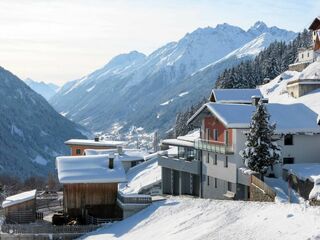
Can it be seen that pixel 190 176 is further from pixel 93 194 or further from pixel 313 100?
pixel 313 100

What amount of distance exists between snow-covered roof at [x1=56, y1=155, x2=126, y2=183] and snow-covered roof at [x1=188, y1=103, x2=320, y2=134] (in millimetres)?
8304

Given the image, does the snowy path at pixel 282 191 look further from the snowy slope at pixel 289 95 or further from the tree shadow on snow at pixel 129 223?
the snowy slope at pixel 289 95

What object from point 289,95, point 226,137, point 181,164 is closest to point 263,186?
point 226,137

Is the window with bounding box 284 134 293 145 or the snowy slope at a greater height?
the snowy slope

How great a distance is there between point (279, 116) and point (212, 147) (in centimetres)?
551

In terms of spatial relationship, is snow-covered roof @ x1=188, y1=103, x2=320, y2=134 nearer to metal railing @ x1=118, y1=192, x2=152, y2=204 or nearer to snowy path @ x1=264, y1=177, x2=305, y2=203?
snowy path @ x1=264, y1=177, x2=305, y2=203

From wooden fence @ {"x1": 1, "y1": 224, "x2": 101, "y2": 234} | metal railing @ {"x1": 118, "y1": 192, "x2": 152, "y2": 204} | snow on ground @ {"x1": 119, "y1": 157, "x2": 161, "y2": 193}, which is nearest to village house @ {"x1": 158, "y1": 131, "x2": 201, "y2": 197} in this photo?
snow on ground @ {"x1": 119, "y1": 157, "x2": 161, "y2": 193}

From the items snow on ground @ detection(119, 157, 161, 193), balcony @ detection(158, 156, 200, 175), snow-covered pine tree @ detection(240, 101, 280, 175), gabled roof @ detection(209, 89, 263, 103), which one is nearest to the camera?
snow-covered pine tree @ detection(240, 101, 280, 175)

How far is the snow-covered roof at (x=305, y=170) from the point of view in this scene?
36.6 m

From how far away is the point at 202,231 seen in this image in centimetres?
2877

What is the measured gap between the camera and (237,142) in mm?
42125

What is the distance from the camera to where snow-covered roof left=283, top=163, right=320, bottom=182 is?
36.6m

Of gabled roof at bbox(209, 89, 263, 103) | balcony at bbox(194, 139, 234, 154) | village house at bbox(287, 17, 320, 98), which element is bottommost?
balcony at bbox(194, 139, 234, 154)

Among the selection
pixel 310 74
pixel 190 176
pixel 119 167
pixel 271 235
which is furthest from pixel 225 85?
pixel 271 235
